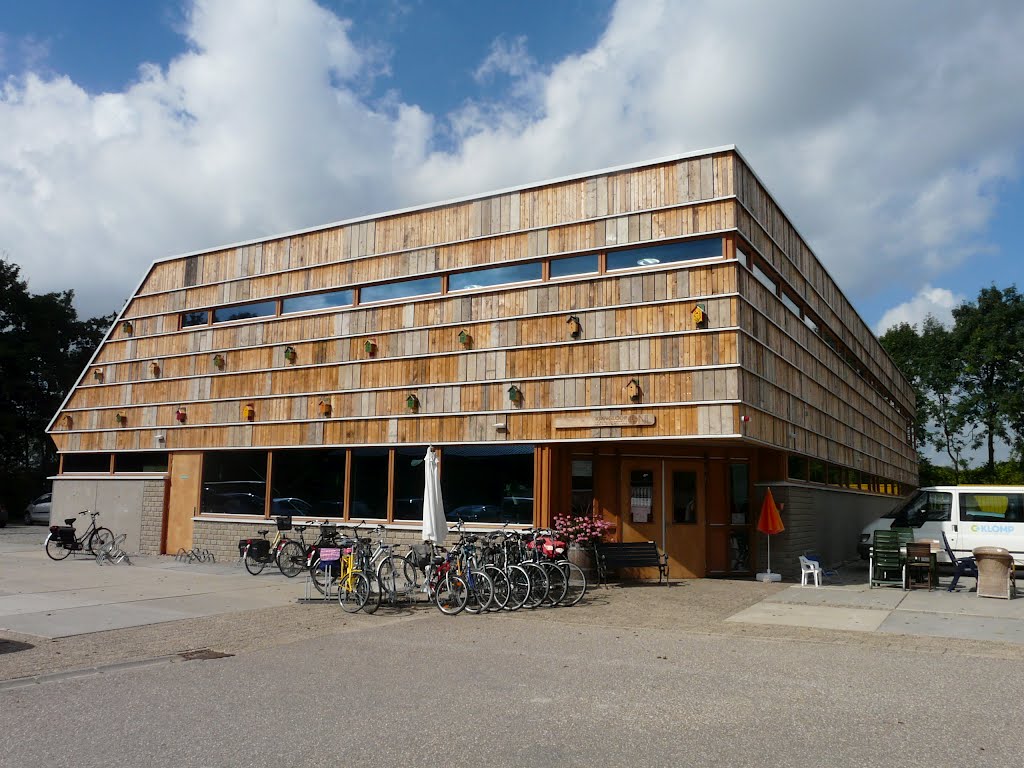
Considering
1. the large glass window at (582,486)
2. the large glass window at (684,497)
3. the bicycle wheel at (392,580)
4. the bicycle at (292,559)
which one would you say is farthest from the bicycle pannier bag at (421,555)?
the large glass window at (684,497)

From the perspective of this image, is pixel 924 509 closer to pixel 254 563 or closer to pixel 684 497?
pixel 684 497

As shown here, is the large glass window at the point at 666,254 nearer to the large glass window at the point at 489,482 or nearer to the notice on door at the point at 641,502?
the large glass window at the point at 489,482

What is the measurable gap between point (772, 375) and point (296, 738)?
1179cm

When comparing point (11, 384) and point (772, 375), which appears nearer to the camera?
point (772, 375)

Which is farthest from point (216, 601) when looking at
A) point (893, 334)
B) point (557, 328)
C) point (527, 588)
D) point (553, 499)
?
point (893, 334)

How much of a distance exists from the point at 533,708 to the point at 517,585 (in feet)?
19.0

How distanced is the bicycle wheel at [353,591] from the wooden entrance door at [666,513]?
223 inches

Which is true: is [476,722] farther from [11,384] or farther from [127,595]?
[11,384]

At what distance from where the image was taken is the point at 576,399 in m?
15.2

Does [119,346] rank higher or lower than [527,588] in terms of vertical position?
higher

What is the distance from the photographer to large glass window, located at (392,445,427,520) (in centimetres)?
1716

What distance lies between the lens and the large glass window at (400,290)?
57.2ft

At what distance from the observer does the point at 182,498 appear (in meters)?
Answer: 20.7

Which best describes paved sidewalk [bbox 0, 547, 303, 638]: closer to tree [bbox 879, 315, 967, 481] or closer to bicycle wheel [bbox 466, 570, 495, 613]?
bicycle wheel [bbox 466, 570, 495, 613]
